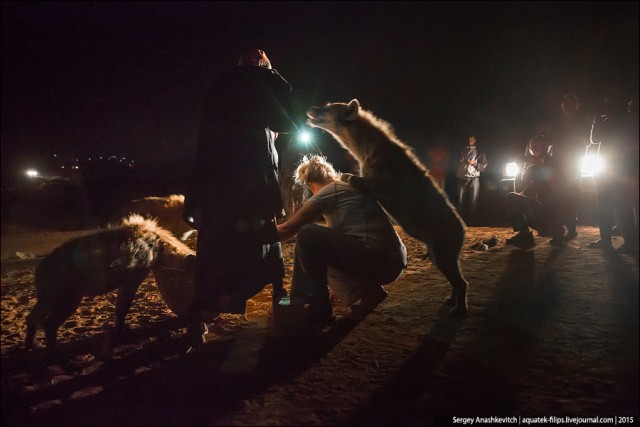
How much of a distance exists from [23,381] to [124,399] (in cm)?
91

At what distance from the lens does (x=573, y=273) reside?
454cm

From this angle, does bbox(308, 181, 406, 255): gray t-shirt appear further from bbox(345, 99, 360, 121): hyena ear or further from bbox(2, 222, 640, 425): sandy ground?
bbox(345, 99, 360, 121): hyena ear

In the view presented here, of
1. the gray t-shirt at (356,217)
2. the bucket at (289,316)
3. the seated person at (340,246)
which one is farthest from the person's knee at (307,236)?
the bucket at (289,316)

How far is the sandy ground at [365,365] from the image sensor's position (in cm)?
222

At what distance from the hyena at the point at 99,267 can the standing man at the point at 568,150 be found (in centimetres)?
575

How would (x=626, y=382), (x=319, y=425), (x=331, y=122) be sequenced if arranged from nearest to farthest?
(x=319, y=425), (x=626, y=382), (x=331, y=122)

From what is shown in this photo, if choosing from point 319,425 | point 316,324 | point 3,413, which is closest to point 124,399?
point 3,413

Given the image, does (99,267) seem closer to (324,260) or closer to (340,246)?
(324,260)

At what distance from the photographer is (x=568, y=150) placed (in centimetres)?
612

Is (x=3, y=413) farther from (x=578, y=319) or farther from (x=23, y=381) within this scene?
(x=578, y=319)

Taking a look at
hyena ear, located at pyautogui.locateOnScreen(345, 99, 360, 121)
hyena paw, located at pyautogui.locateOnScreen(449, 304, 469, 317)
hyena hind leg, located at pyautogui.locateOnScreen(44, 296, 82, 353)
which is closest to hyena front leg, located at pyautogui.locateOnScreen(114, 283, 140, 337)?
hyena hind leg, located at pyautogui.locateOnScreen(44, 296, 82, 353)

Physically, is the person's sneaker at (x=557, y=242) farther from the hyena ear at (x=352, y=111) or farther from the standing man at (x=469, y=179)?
the hyena ear at (x=352, y=111)

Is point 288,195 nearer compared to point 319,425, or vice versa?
point 319,425

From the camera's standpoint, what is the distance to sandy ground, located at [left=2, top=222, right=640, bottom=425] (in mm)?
2219
